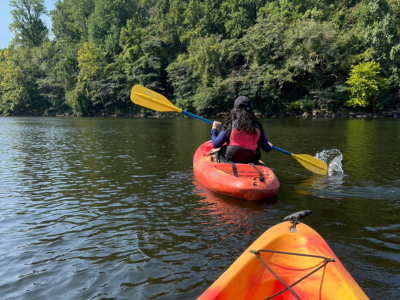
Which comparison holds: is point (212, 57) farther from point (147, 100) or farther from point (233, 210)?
point (233, 210)

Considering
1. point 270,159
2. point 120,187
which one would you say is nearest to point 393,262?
point 120,187

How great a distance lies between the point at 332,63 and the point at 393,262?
96.3 ft

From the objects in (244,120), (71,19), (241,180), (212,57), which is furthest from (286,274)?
(71,19)

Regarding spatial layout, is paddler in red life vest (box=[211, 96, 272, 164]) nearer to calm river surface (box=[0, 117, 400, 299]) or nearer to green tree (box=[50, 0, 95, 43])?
calm river surface (box=[0, 117, 400, 299])

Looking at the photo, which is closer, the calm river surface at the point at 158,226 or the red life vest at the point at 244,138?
the calm river surface at the point at 158,226

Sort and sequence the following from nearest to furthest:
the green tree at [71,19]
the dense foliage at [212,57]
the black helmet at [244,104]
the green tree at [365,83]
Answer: the black helmet at [244,104], the green tree at [365,83], the dense foliage at [212,57], the green tree at [71,19]

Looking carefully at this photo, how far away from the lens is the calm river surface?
9.91 feet

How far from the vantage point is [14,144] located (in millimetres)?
13250

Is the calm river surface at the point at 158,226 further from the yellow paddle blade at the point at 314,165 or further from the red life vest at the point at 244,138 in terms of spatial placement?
the red life vest at the point at 244,138

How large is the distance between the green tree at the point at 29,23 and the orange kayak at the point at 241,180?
6837 cm

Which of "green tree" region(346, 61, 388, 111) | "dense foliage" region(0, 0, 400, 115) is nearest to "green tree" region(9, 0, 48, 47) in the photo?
"dense foliage" region(0, 0, 400, 115)

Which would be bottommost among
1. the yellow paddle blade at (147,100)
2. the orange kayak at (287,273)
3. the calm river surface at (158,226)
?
the calm river surface at (158,226)

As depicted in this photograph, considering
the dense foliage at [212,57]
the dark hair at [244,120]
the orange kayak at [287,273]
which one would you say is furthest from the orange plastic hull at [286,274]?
the dense foliage at [212,57]

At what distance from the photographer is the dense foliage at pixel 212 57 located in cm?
2867
